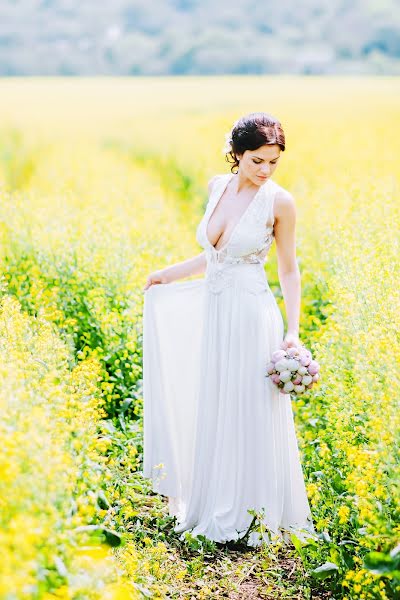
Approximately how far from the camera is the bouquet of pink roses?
4324 mm

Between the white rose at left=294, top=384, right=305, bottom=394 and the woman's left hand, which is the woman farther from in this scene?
the white rose at left=294, top=384, right=305, bottom=394

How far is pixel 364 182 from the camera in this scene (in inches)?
415

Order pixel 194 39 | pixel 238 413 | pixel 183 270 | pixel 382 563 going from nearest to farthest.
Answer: pixel 382 563
pixel 238 413
pixel 183 270
pixel 194 39

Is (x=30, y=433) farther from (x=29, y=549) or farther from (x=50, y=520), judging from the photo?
(x=29, y=549)

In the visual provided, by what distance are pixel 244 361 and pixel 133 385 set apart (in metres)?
1.94

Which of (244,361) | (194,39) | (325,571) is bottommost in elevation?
(325,571)

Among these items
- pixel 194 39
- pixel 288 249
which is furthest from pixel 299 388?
pixel 194 39

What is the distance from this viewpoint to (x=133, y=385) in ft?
20.9

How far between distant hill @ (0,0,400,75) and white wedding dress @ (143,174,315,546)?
67.5 meters

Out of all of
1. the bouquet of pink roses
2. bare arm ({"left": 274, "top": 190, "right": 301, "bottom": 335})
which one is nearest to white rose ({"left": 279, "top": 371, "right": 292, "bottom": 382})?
the bouquet of pink roses

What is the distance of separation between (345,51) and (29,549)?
78370 mm

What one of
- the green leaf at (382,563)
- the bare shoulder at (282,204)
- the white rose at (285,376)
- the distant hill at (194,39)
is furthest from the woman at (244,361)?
the distant hill at (194,39)

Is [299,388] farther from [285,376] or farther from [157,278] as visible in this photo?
[157,278]

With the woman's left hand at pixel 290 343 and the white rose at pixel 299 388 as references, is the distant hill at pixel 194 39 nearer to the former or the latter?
the woman's left hand at pixel 290 343
